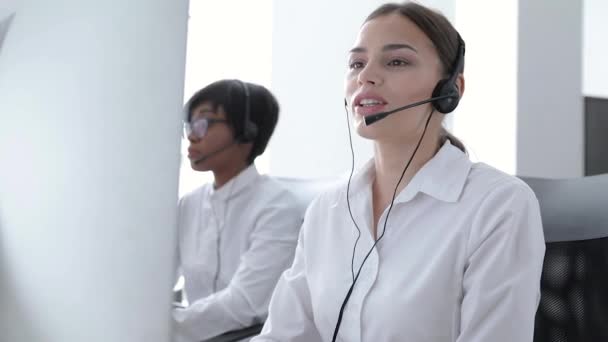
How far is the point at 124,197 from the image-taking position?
89 cm

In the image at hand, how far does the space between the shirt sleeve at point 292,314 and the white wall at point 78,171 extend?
248 mm

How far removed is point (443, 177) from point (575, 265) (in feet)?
0.76

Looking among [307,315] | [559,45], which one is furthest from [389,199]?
[559,45]

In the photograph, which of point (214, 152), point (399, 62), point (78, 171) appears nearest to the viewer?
point (78, 171)

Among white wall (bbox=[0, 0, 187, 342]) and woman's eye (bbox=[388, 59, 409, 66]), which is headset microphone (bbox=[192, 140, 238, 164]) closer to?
white wall (bbox=[0, 0, 187, 342])

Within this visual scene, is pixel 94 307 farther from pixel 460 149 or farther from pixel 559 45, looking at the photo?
pixel 559 45

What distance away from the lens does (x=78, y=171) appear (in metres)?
0.81

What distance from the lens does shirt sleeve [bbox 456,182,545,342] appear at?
891 millimetres

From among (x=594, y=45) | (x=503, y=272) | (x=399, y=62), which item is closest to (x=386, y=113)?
(x=399, y=62)

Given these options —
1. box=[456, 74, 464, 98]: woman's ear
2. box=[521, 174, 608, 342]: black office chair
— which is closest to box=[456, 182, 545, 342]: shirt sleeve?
box=[521, 174, 608, 342]: black office chair

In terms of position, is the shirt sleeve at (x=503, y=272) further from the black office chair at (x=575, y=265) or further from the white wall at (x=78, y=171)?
the white wall at (x=78, y=171)

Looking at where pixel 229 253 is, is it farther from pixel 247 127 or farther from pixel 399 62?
pixel 399 62

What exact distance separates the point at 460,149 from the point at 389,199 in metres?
0.16

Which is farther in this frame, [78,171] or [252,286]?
[252,286]
